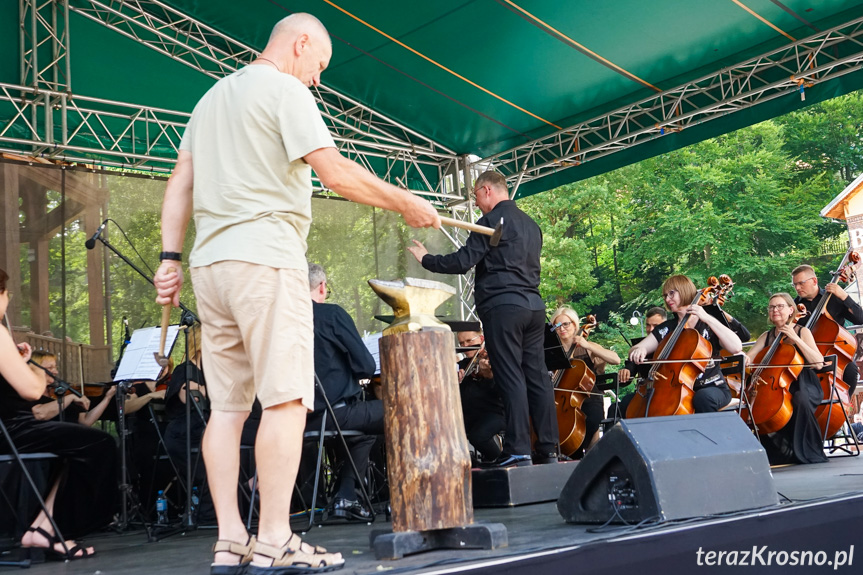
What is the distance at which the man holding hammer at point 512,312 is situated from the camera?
4.36 m

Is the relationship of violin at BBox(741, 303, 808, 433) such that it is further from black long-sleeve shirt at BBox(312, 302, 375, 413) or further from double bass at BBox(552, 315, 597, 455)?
black long-sleeve shirt at BBox(312, 302, 375, 413)

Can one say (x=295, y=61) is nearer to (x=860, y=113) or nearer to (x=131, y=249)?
(x=131, y=249)

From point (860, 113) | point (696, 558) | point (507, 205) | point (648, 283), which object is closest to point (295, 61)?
point (696, 558)

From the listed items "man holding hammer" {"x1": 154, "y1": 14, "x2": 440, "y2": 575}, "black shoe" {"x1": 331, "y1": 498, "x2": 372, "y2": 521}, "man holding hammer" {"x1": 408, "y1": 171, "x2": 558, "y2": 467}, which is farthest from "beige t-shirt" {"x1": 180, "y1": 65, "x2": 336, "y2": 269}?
"black shoe" {"x1": 331, "y1": 498, "x2": 372, "y2": 521}

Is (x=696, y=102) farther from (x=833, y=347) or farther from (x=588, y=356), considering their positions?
(x=588, y=356)

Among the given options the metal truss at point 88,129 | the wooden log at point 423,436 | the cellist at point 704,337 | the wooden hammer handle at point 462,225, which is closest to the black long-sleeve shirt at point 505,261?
the wooden hammer handle at point 462,225

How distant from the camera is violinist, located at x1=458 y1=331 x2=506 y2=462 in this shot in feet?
19.0

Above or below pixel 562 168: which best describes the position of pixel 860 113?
above

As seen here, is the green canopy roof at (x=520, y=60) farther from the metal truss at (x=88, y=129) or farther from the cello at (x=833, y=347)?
the cello at (x=833, y=347)

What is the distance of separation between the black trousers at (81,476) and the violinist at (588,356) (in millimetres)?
3651

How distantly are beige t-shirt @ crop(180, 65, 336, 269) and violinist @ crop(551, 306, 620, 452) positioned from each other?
418 cm

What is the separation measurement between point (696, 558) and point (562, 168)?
665 cm

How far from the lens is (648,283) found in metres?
25.9

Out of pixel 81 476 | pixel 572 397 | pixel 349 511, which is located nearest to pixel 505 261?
pixel 349 511
